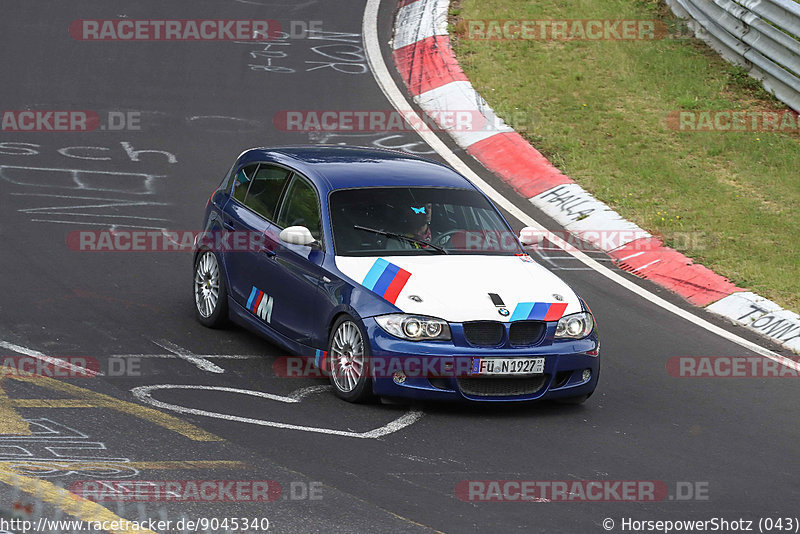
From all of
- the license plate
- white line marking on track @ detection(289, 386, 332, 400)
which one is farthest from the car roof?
the license plate

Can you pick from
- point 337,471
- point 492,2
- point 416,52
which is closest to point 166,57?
point 416,52

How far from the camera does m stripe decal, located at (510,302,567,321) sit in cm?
841

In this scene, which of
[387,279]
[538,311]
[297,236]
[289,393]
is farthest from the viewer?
[297,236]

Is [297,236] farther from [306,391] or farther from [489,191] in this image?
[489,191]

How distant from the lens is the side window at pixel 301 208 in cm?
936

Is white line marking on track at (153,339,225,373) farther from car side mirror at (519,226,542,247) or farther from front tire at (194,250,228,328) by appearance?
car side mirror at (519,226,542,247)

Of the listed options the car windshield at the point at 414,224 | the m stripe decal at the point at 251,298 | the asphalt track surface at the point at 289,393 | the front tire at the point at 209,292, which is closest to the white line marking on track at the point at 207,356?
the asphalt track surface at the point at 289,393

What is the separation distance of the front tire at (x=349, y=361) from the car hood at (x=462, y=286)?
13.4 inches

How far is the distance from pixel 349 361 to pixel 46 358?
2.37 m

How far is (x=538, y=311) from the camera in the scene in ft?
27.8

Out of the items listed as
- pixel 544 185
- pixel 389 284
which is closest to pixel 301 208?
pixel 389 284

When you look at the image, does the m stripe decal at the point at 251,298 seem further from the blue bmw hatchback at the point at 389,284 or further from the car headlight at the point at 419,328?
the car headlight at the point at 419,328

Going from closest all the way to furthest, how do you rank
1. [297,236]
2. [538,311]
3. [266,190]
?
[538,311], [297,236], [266,190]

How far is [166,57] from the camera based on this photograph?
1898 centimetres
